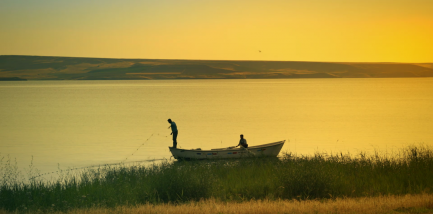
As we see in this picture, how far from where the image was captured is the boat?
24062 mm

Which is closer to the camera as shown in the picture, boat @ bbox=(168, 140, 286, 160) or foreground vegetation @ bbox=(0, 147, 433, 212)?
foreground vegetation @ bbox=(0, 147, 433, 212)

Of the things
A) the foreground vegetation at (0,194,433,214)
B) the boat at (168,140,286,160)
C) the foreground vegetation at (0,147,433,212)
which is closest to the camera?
the foreground vegetation at (0,194,433,214)

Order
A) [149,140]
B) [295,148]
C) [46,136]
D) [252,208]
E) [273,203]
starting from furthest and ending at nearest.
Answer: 1. [46,136]
2. [149,140]
3. [295,148]
4. [273,203]
5. [252,208]

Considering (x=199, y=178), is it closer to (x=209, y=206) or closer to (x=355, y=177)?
(x=209, y=206)

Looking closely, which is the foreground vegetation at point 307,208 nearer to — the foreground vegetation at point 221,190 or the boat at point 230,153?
the foreground vegetation at point 221,190

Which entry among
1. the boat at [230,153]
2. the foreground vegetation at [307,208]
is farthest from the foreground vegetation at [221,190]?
the boat at [230,153]

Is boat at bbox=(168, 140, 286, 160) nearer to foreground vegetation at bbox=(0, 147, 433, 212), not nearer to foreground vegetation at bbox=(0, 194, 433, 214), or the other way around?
foreground vegetation at bbox=(0, 147, 433, 212)

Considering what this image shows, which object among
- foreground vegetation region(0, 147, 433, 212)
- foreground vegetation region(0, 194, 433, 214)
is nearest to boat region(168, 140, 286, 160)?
foreground vegetation region(0, 147, 433, 212)

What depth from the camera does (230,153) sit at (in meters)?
24.1

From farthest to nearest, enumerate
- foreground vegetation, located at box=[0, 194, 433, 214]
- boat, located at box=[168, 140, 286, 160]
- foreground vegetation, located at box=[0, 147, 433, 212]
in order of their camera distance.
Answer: boat, located at box=[168, 140, 286, 160]
foreground vegetation, located at box=[0, 147, 433, 212]
foreground vegetation, located at box=[0, 194, 433, 214]

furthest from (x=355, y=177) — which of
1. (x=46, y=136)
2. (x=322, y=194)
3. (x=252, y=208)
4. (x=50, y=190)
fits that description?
(x=46, y=136)

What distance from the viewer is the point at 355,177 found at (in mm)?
16844

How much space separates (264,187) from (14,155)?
21.6m

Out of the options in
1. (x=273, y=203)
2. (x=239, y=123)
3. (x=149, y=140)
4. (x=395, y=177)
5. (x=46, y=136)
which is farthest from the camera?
(x=239, y=123)
